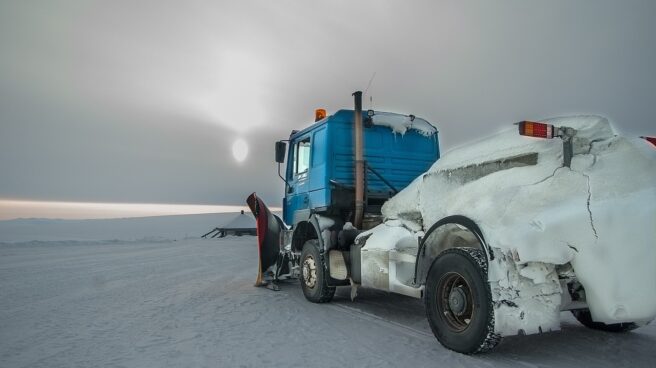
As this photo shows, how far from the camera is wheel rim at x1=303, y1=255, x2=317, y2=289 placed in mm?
6995

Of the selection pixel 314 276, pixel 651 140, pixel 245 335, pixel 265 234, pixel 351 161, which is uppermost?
pixel 351 161

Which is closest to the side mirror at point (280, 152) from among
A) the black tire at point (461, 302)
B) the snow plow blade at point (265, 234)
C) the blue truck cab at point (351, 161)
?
the blue truck cab at point (351, 161)

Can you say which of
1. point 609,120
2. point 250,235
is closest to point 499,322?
point 609,120

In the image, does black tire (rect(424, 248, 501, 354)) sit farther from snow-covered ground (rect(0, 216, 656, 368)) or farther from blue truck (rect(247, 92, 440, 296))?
blue truck (rect(247, 92, 440, 296))

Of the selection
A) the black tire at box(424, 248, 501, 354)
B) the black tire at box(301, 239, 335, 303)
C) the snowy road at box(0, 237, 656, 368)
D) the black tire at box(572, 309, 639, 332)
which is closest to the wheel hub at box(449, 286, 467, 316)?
the black tire at box(424, 248, 501, 354)

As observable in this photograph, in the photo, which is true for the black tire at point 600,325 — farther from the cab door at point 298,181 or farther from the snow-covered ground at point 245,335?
the cab door at point 298,181

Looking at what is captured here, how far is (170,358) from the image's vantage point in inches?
150

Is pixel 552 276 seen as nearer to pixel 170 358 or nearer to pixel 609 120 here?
pixel 609 120

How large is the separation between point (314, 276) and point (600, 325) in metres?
3.95

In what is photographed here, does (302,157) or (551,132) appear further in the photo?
(302,157)

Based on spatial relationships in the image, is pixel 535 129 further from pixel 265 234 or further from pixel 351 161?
pixel 265 234

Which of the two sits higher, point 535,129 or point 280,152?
point 280,152

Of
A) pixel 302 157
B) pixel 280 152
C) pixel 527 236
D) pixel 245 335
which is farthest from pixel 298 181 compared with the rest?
pixel 527 236

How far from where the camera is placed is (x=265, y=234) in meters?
8.59
